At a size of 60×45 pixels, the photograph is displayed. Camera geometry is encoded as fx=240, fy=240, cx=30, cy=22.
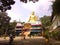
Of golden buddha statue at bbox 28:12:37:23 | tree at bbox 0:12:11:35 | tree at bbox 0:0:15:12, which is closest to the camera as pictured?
tree at bbox 0:0:15:12

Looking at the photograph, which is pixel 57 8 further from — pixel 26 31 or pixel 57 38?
pixel 26 31

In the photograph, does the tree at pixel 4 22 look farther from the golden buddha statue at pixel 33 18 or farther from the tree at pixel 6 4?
the tree at pixel 6 4

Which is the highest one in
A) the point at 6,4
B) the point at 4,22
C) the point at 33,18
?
the point at 6,4

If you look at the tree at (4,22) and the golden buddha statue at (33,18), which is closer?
the tree at (4,22)

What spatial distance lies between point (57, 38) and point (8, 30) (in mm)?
41619

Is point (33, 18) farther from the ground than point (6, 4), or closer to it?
closer to it

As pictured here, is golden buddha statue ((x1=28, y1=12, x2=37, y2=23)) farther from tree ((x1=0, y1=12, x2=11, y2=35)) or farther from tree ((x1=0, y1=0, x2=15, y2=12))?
A: tree ((x1=0, y1=0, x2=15, y2=12))

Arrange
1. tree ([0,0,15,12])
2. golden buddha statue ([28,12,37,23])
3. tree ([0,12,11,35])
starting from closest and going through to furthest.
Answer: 1. tree ([0,0,15,12])
2. tree ([0,12,11,35])
3. golden buddha statue ([28,12,37,23])

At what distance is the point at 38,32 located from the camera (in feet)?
241

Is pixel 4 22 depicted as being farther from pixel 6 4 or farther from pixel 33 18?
pixel 6 4

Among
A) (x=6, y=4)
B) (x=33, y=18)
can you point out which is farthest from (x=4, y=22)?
(x=6, y=4)

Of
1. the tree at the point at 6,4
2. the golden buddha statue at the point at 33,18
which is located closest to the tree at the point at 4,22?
the golden buddha statue at the point at 33,18

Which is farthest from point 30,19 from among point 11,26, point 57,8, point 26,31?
point 57,8

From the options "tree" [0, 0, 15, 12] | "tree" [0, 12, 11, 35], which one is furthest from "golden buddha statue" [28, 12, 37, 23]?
"tree" [0, 0, 15, 12]
